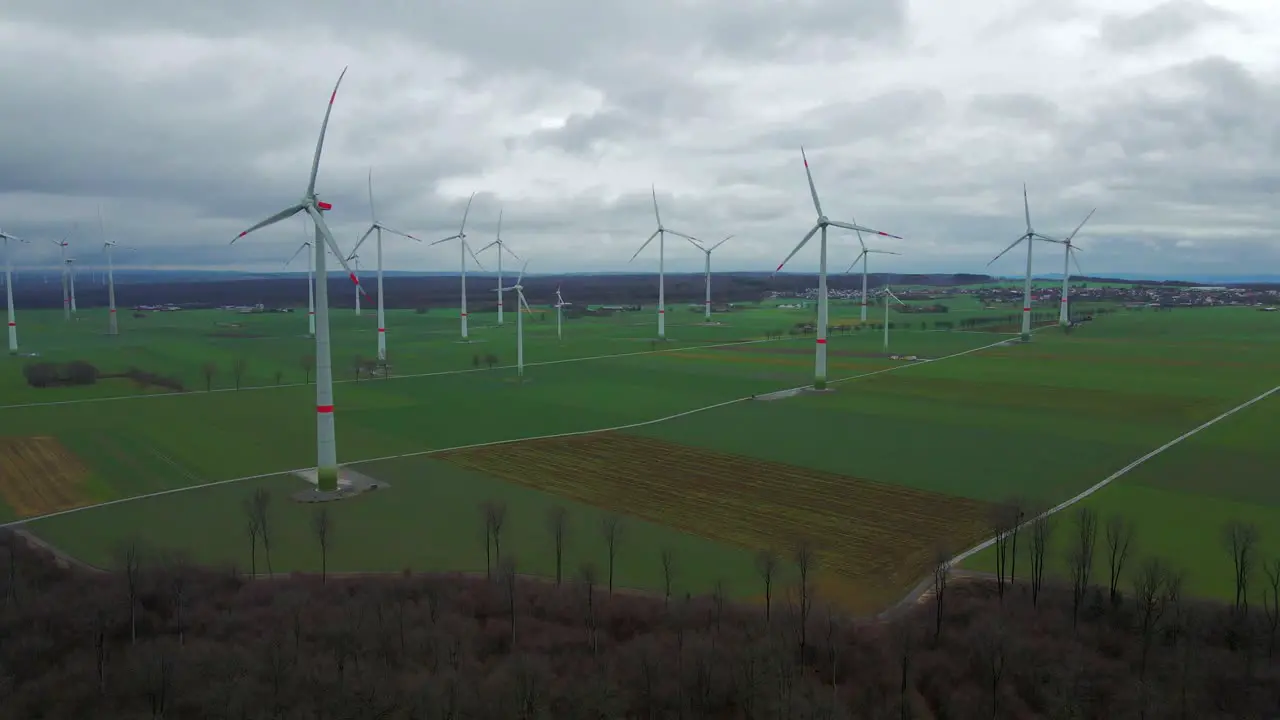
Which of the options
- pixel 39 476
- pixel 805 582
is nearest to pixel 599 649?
pixel 805 582

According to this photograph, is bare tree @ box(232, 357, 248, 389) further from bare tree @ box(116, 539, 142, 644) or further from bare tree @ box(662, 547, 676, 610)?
bare tree @ box(662, 547, 676, 610)

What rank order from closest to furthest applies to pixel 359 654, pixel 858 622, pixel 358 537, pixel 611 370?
pixel 359 654 < pixel 858 622 < pixel 358 537 < pixel 611 370

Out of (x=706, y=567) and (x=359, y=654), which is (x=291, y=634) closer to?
(x=359, y=654)

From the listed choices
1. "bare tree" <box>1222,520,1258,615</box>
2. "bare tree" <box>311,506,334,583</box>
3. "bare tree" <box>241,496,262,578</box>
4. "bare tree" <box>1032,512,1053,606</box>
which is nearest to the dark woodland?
"bare tree" <box>1032,512,1053,606</box>

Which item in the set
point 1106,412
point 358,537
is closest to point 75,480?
point 358,537

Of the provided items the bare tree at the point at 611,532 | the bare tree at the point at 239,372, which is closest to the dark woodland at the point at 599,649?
the bare tree at the point at 611,532

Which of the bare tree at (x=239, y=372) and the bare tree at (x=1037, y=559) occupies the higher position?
the bare tree at (x=239, y=372)

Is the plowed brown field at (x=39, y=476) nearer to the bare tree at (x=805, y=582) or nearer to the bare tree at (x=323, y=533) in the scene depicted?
the bare tree at (x=323, y=533)
